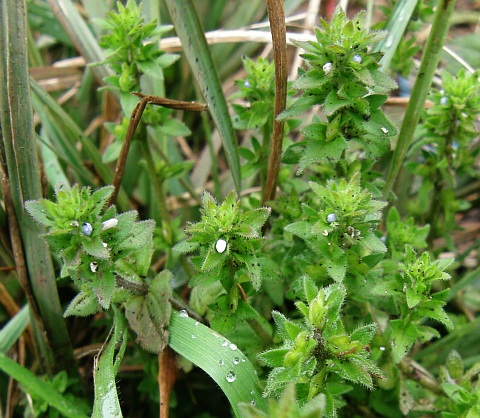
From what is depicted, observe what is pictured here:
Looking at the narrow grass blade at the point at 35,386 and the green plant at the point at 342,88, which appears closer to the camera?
the green plant at the point at 342,88

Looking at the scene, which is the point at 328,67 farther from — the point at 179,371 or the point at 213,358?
the point at 179,371

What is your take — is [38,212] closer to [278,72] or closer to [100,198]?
[100,198]

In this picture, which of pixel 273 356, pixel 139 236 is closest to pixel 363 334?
pixel 273 356

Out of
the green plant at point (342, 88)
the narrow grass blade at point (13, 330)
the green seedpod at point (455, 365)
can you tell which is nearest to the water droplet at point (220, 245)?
the green plant at point (342, 88)

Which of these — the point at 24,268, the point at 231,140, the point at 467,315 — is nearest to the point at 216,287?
the point at 231,140

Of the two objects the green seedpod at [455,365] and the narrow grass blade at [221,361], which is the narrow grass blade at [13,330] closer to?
the narrow grass blade at [221,361]

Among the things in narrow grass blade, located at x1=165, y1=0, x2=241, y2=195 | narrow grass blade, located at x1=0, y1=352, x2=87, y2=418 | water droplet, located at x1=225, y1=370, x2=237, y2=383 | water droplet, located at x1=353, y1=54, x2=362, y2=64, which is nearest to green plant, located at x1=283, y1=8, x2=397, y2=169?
water droplet, located at x1=353, y1=54, x2=362, y2=64
